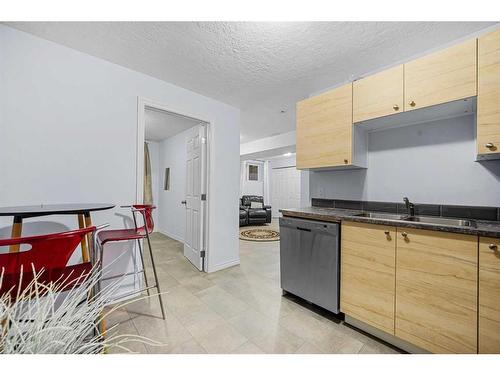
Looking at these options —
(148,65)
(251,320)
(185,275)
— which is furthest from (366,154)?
(185,275)

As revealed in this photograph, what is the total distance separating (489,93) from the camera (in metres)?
1.33

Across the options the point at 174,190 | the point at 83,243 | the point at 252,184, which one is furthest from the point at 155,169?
the point at 83,243

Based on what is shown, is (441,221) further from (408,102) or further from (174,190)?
(174,190)

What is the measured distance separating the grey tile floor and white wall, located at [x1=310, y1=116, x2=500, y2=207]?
1275 millimetres

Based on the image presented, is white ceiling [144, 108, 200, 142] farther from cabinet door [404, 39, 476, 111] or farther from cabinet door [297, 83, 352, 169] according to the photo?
cabinet door [404, 39, 476, 111]

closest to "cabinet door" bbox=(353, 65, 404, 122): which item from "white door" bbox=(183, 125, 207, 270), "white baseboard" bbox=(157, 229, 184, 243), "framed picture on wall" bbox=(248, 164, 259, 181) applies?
"white door" bbox=(183, 125, 207, 270)

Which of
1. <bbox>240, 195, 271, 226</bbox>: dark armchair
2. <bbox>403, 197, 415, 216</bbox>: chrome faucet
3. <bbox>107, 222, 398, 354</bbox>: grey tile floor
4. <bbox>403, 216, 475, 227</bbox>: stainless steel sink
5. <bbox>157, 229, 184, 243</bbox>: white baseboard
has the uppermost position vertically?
<bbox>403, 197, 415, 216</bbox>: chrome faucet

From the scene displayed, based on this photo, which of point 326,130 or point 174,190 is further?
point 174,190

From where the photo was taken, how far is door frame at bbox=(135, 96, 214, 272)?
227 cm

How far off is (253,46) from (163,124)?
2.73 metres

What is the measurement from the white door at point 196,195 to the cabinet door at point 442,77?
7.52 ft

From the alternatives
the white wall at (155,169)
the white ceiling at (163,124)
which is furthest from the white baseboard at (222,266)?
the white wall at (155,169)
